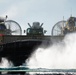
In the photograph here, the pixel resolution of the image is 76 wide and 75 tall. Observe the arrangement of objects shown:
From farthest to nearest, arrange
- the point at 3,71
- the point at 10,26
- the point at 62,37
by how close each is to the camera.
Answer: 1. the point at 10,26
2. the point at 62,37
3. the point at 3,71

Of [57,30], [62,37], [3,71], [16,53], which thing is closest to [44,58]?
[16,53]

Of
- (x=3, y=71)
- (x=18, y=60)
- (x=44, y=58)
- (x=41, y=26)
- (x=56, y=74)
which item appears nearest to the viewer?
(x=56, y=74)

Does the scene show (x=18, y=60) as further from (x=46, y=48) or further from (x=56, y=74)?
(x=56, y=74)

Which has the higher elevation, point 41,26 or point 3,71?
point 41,26

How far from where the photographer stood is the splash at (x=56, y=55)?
96.3 feet

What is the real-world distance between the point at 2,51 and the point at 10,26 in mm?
17201

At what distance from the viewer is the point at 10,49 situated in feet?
115

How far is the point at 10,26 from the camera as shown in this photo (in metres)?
52.2

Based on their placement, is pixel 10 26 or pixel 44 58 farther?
pixel 10 26

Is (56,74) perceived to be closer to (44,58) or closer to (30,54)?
(44,58)

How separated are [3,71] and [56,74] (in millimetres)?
3968

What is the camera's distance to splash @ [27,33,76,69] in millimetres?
29342

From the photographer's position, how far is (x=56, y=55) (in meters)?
32.4

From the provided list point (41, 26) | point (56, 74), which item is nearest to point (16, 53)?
Result: point (41, 26)
